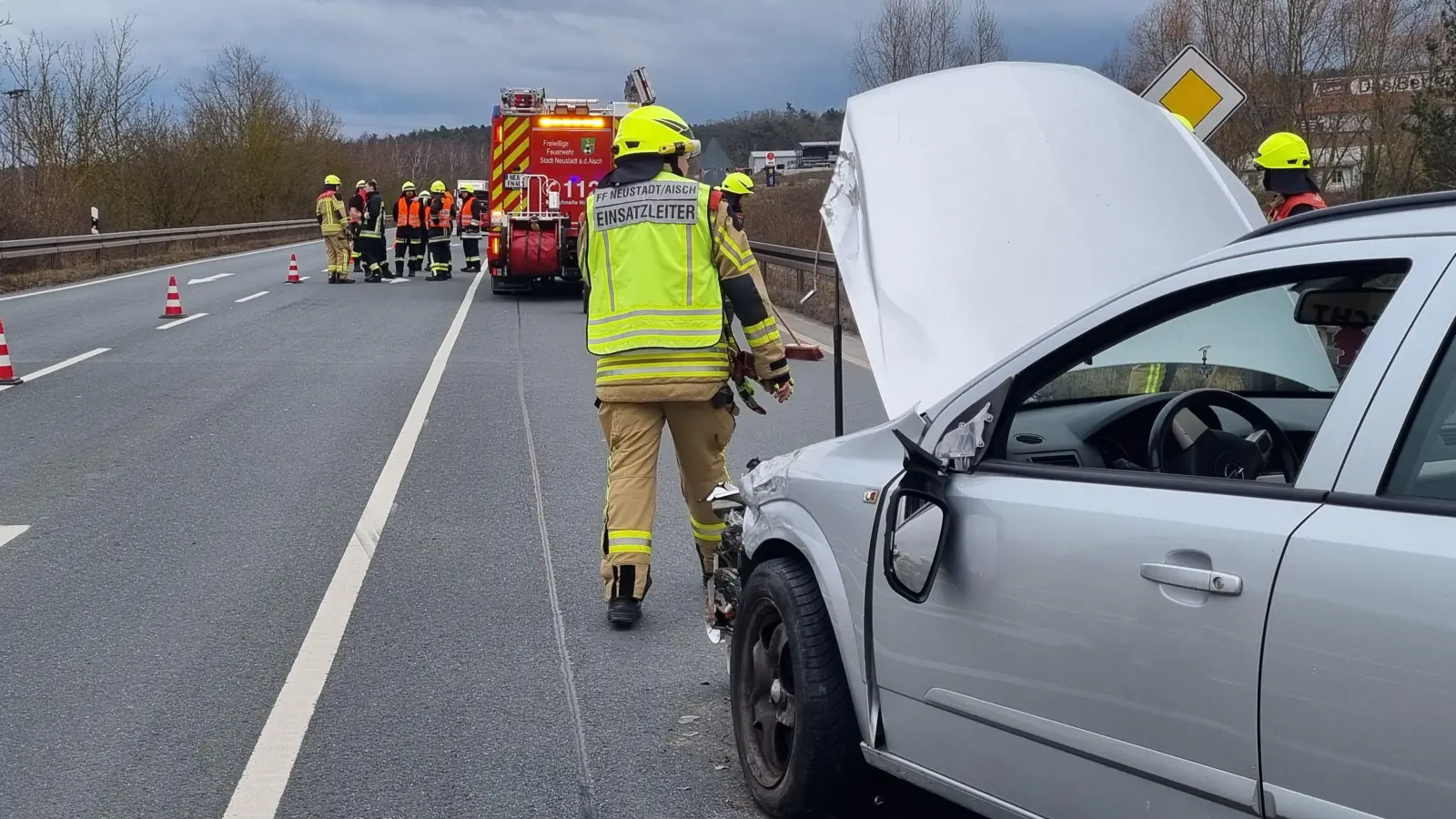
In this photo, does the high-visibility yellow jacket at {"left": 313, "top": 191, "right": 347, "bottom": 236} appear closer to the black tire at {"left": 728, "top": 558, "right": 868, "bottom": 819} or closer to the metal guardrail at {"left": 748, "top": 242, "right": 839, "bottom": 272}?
the metal guardrail at {"left": 748, "top": 242, "right": 839, "bottom": 272}

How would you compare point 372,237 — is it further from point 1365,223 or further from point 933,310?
point 1365,223

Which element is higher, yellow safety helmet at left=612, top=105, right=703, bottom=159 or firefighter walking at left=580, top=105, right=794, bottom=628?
yellow safety helmet at left=612, top=105, right=703, bottom=159

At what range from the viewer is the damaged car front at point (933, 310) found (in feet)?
11.4

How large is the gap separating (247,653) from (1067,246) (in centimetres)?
321

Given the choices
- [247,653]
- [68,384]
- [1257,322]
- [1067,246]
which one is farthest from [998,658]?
[68,384]

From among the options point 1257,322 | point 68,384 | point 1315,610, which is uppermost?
point 1257,322

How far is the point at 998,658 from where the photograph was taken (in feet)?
9.86

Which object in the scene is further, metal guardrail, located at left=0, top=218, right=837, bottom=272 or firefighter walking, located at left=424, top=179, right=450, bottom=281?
firefighter walking, located at left=424, top=179, right=450, bottom=281

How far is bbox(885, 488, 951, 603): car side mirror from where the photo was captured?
10.4 ft

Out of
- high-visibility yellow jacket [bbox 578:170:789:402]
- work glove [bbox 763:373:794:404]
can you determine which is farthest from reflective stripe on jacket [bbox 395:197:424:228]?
work glove [bbox 763:373:794:404]

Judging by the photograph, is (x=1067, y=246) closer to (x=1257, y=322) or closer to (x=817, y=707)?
(x=1257, y=322)

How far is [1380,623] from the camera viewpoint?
2.17 meters

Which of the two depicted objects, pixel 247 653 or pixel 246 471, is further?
pixel 246 471

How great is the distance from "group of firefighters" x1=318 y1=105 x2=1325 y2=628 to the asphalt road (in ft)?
1.47
